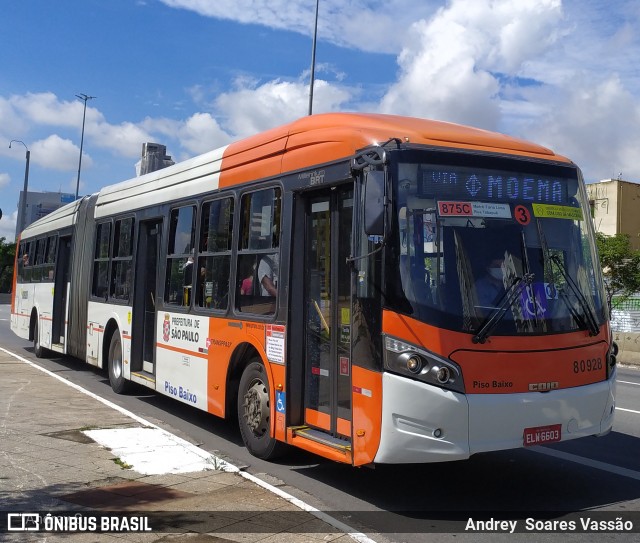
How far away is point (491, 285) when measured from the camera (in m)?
5.87

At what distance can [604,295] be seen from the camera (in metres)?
6.67

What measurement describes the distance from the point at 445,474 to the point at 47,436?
4.49 metres

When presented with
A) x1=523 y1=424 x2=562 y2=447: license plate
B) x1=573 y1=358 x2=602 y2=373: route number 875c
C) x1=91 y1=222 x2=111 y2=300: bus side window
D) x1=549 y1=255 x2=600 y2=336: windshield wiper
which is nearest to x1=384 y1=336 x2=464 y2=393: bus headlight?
x1=523 y1=424 x2=562 y2=447: license plate

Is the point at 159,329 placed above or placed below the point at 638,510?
above

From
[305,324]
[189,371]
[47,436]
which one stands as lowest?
[47,436]

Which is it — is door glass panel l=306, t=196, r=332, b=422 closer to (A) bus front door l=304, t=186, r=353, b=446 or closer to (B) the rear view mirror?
(A) bus front door l=304, t=186, r=353, b=446

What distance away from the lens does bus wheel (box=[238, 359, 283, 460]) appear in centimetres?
744

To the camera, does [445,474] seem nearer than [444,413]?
No

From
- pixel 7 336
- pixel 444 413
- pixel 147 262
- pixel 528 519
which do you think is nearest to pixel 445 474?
pixel 528 519

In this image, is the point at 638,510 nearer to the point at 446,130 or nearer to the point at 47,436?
the point at 446,130

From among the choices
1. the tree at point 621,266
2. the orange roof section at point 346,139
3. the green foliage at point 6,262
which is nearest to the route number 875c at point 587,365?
the orange roof section at point 346,139

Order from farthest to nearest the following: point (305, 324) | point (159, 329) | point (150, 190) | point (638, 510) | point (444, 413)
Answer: point (150, 190), point (159, 329), point (305, 324), point (638, 510), point (444, 413)

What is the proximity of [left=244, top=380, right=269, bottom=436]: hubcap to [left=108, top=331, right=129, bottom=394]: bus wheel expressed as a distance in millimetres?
4560

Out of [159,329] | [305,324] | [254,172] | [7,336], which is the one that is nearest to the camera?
[305,324]
